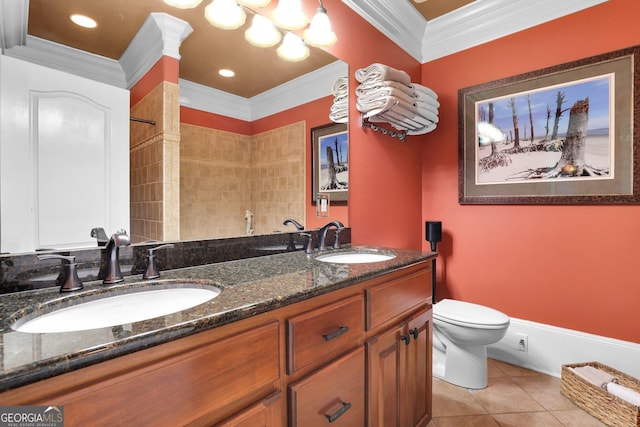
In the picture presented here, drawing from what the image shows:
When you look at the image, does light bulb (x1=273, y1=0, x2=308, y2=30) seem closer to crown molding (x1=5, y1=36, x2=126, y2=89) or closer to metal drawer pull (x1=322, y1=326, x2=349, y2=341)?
crown molding (x1=5, y1=36, x2=126, y2=89)

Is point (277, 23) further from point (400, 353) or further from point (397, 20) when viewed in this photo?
point (400, 353)

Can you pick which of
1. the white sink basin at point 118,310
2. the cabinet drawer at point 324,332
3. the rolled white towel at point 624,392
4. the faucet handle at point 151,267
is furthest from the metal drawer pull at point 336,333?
the rolled white towel at point 624,392

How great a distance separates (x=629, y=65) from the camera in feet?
6.15

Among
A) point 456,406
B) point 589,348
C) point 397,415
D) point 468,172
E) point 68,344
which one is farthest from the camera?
point 468,172

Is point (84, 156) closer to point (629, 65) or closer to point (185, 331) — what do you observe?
point (185, 331)

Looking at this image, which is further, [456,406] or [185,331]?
[456,406]

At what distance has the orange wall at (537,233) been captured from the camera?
1.93 meters

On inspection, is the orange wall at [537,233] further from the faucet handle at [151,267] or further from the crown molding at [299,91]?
the faucet handle at [151,267]

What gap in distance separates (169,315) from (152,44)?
108cm

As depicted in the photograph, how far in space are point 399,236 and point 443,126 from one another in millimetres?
1028

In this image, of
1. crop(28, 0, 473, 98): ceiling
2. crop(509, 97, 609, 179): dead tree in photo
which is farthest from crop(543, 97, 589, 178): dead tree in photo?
crop(28, 0, 473, 98): ceiling

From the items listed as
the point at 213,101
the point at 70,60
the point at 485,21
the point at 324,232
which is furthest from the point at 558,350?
the point at 70,60

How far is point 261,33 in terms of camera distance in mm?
1582

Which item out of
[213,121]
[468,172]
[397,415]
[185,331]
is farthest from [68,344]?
[468,172]
